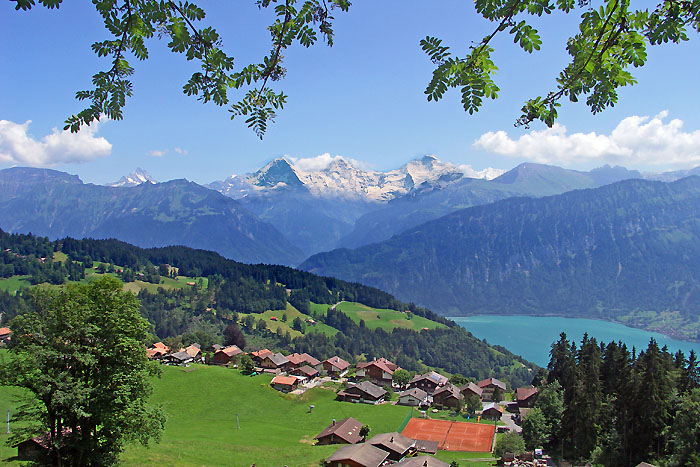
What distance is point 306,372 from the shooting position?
90.8 m

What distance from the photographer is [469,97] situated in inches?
160

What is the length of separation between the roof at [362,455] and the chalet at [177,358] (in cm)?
5473

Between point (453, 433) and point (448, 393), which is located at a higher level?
point (448, 393)

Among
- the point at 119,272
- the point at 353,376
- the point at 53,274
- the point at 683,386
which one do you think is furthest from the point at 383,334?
the point at 683,386

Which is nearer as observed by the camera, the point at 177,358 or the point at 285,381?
the point at 285,381

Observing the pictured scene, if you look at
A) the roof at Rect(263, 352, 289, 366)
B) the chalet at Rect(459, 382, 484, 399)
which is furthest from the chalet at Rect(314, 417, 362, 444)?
the roof at Rect(263, 352, 289, 366)

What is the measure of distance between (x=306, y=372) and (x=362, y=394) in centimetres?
1893

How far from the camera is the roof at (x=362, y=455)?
3850 centimetres

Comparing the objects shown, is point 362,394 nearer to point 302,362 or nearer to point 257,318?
point 302,362

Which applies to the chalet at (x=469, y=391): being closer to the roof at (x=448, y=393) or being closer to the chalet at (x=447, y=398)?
the roof at (x=448, y=393)

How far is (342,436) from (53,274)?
15517 centimetres

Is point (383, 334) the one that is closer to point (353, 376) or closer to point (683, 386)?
point (353, 376)

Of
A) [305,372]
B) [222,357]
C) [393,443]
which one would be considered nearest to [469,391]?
[305,372]

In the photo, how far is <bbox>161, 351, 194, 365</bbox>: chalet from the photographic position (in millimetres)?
87269
